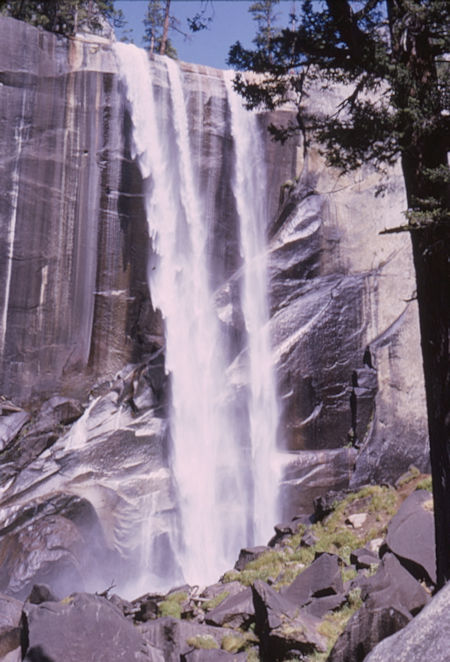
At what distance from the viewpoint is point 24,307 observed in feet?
56.4

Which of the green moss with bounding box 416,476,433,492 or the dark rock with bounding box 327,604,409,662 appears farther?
the green moss with bounding box 416,476,433,492

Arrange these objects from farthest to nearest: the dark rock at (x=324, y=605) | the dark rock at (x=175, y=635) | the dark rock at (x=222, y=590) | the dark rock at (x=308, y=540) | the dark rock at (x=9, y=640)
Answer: the dark rock at (x=308, y=540), the dark rock at (x=222, y=590), the dark rock at (x=324, y=605), the dark rock at (x=9, y=640), the dark rock at (x=175, y=635)

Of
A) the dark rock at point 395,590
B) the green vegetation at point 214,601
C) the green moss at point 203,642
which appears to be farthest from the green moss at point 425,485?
the green moss at point 203,642

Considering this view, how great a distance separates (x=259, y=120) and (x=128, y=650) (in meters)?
18.3

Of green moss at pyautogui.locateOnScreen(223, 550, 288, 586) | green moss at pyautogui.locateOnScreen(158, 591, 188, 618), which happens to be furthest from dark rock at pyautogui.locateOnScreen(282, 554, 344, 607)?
green moss at pyautogui.locateOnScreen(223, 550, 288, 586)

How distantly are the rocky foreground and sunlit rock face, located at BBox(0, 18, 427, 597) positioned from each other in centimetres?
526

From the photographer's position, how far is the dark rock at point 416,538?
8.74 m

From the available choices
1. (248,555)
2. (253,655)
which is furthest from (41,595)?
(248,555)

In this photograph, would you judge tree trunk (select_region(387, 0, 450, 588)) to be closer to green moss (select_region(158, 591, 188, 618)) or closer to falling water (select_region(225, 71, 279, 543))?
green moss (select_region(158, 591, 188, 618))

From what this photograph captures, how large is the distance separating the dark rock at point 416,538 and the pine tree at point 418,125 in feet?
9.41

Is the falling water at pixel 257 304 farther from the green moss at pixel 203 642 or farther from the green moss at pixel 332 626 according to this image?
the green moss at pixel 203 642

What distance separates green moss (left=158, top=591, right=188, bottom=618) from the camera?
956 cm

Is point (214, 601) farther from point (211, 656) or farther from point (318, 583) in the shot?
point (211, 656)

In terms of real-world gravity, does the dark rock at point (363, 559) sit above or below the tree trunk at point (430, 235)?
below
